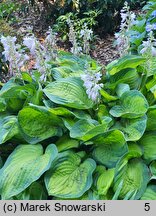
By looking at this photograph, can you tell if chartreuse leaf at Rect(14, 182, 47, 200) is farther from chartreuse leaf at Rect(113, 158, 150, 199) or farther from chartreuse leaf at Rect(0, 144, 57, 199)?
chartreuse leaf at Rect(113, 158, 150, 199)

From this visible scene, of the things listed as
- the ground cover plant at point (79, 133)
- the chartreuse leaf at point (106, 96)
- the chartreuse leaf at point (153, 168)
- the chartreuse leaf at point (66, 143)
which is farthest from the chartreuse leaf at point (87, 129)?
the chartreuse leaf at point (153, 168)

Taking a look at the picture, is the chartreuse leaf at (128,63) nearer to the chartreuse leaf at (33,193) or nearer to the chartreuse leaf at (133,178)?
the chartreuse leaf at (133,178)

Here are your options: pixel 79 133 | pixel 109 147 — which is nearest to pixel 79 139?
pixel 79 133

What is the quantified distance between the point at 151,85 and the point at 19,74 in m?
1.12

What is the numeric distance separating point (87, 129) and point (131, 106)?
0.40 meters

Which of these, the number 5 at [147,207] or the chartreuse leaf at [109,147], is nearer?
the number 5 at [147,207]

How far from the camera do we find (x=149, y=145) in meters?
2.62

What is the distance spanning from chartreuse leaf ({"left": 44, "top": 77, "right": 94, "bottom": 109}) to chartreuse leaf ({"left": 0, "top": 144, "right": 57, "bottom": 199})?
383mm

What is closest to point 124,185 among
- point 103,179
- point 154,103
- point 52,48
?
point 103,179

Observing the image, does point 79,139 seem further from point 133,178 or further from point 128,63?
point 128,63

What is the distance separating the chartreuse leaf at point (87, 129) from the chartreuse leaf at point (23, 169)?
189 mm

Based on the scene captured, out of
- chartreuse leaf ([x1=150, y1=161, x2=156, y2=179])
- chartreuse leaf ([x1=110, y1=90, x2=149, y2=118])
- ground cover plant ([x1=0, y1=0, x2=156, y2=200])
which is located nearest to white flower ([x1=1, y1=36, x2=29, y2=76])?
ground cover plant ([x1=0, y1=0, x2=156, y2=200])

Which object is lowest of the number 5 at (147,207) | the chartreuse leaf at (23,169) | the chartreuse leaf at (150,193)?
the chartreuse leaf at (150,193)

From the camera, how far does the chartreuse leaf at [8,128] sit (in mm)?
2657
